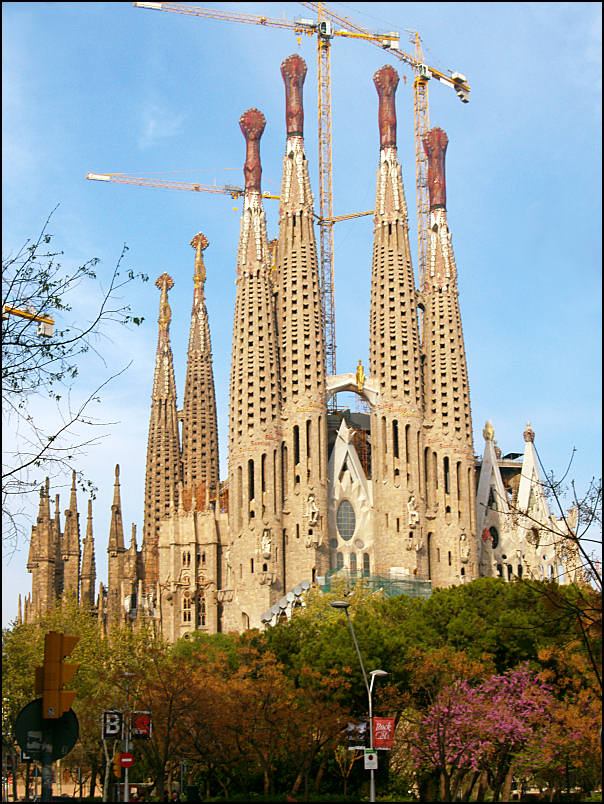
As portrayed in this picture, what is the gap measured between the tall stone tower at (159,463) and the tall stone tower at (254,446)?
17.8 metres

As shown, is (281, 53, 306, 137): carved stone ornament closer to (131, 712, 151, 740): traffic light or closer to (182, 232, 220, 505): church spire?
(182, 232, 220, 505): church spire

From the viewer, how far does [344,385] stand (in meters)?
79.4

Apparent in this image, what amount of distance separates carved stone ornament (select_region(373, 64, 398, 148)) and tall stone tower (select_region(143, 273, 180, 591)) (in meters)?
28.6

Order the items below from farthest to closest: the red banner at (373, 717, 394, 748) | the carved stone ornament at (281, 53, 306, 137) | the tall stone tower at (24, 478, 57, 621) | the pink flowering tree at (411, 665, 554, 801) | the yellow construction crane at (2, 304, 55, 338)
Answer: the tall stone tower at (24, 478, 57, 621)
the carved stone ornament at (281, 53, 306, 137)
the pink flowering tree at (411, 665, 554, 801)
the red banner at (373, 717, 394, 748)
the yellow construction crane at (2, 304, 55, 338)

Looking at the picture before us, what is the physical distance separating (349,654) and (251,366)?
37477 millimetres

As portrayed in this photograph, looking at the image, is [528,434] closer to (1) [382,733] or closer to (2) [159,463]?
(2) [159,463]

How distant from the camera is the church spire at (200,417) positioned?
303ft

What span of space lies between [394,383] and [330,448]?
6926 millimetres

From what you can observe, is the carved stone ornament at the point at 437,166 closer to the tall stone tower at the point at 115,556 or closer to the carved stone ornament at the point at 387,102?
the carved stone ornament at the point at 387,102

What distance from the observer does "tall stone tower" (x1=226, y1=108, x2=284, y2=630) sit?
7300 cm

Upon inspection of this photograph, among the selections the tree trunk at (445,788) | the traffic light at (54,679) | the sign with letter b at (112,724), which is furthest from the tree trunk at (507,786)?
the traffic light at (54,679)

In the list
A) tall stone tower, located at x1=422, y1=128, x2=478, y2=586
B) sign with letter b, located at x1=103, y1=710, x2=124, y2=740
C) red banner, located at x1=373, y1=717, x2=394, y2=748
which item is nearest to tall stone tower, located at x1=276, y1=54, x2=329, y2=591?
tall stone tower, located at x1=422, y1=128, x2=478, y2=586

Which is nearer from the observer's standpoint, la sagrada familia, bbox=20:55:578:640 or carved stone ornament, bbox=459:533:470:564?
la sagrada familia, bbox=20:55:578:640

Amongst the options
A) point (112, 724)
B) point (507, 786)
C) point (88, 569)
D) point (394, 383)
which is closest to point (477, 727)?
point (507, 786)
